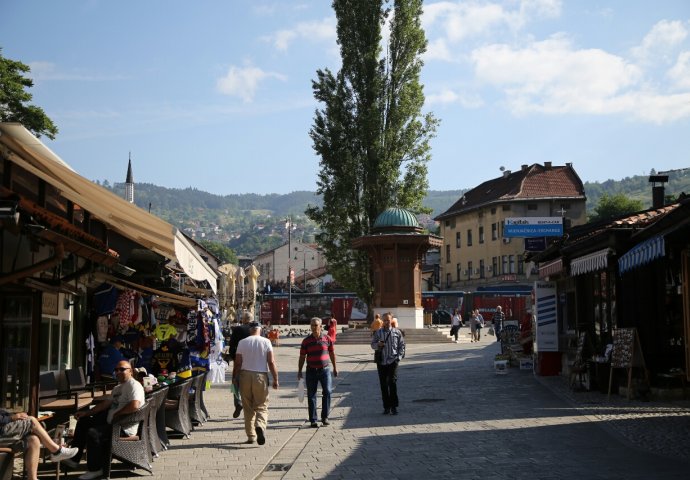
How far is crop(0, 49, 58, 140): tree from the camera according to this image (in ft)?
115

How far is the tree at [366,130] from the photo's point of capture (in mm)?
47656

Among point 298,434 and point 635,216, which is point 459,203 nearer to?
point 635,216

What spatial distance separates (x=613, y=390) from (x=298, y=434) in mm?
7983

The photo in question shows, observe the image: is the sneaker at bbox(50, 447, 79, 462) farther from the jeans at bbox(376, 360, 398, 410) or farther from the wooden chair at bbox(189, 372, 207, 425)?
the jeans at bbox(376, 360, 398, 410)

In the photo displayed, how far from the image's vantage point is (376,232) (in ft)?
150

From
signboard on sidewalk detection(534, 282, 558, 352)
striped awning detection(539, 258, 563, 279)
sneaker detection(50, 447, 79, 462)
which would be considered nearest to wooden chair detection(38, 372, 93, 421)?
sneaker detection(50, 447, 79, 462)

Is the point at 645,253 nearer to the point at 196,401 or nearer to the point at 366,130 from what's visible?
the point at 196,401

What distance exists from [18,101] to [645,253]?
28600 mm

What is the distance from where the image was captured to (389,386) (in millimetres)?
16000

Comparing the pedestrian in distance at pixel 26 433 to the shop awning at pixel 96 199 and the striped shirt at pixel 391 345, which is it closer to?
the shop awning at pixel 96 199

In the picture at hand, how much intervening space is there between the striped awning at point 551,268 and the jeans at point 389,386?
7.44 meters

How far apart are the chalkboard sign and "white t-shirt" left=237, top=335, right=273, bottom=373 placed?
7162mm

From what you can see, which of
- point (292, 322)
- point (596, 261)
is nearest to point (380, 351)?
point (596, 261)

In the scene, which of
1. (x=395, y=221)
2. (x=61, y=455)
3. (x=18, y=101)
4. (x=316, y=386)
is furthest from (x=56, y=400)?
(x=395, y=221)
